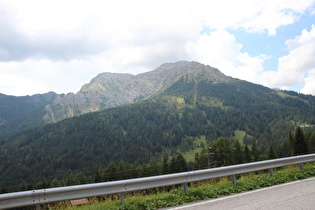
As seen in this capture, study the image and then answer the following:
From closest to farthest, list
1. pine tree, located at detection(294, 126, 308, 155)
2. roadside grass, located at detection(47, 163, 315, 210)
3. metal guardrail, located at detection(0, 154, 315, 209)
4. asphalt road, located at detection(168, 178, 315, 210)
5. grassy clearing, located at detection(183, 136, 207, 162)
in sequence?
metal guardrail, located at detection(0, 154, 315, 209), asphalt road, located at detection(168, 178, 315, 210), roadside grass, located at detection(47, 163, 315, 210), pine tree, located at detection(294, 126, 308, 155), grassy clearing, located at detection(183, 136, 207, 162)

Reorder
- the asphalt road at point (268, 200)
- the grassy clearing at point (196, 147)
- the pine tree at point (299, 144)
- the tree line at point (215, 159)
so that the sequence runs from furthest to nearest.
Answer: the grassy clearing at point (196, 147), the tree line at point (215, 159), the pine tree at point (299, 144), the asphalt road at point (268, 200)

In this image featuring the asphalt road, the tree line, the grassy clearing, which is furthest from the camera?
the grassy clearing

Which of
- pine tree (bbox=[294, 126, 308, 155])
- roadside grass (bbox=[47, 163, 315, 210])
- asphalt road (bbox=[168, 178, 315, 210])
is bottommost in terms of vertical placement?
pine tree (bbox=[294, 126, 308, 155])

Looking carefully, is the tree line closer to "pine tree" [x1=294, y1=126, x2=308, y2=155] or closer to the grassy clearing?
"pine tree" [x1=294, y1=126, x2=308, y2=155]

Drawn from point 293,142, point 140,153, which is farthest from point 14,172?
point 293,142

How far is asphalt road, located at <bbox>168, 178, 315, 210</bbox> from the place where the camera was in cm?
678

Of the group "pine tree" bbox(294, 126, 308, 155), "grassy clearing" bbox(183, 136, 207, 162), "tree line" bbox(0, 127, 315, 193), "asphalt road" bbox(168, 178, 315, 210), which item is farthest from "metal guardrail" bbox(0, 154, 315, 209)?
"grassy clearing" bbox(183, 136, 207, 162)

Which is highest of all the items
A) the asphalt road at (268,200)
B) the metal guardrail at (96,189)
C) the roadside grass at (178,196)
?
the metal guardrail at (96,189)

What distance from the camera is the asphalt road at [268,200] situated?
6.78m

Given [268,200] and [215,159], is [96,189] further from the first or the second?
[215,159]

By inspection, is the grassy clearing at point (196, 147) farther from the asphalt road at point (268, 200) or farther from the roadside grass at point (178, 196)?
the asphalt road at point (268, 200)

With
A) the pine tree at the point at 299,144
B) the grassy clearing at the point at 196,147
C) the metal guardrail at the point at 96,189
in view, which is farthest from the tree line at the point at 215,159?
the grassy clearing at the point at 196,147

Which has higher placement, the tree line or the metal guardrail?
the metal guardrail

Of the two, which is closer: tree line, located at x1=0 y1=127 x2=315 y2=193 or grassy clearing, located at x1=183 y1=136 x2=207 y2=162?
tree line, located at x1=0 y1=127 x2=315 y2=193
